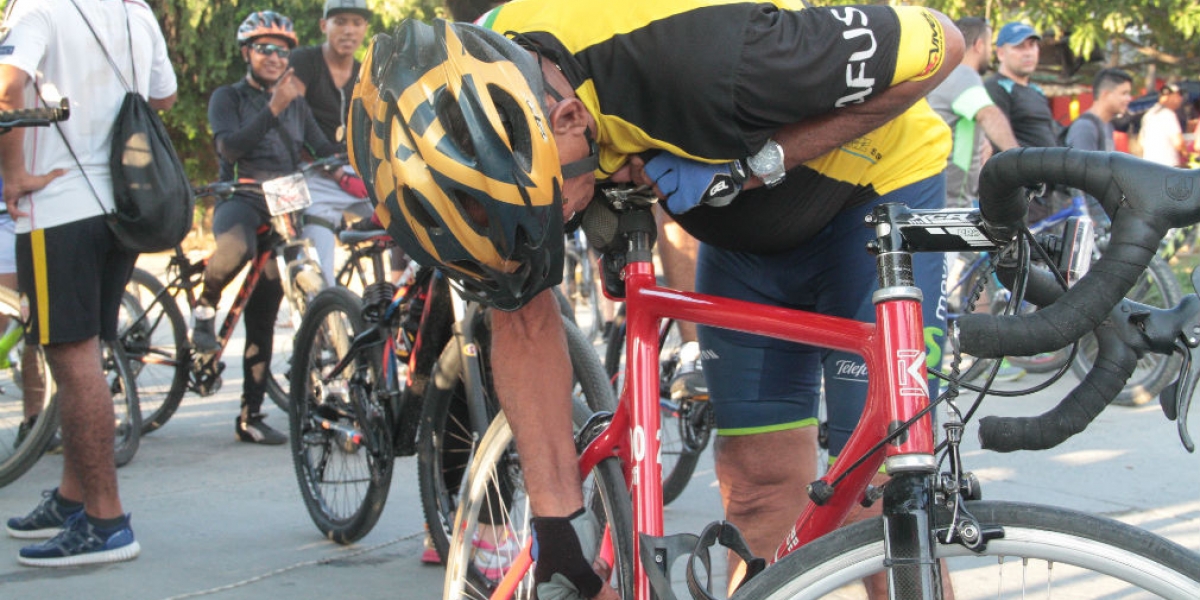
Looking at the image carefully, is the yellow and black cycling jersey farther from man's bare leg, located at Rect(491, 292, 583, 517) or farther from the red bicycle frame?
man's bare leg, located at Rect(491, 292, 583, 517)

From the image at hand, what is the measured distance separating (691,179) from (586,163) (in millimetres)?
185

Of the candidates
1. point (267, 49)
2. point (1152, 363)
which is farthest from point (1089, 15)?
point (267, 49)

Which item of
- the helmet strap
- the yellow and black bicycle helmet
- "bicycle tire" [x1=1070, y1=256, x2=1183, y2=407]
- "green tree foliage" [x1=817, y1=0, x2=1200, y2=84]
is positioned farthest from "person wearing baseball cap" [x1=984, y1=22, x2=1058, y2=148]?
the yellow and black bicycle helmet

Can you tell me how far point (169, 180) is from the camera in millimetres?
4199

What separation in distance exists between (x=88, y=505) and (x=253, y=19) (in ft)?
10.7

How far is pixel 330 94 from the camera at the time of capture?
6.82m

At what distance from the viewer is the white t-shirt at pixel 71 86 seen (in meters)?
3.96

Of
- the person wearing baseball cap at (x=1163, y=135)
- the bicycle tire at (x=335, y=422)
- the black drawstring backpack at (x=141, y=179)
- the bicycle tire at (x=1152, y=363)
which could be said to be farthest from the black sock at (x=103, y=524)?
the person wearing baseball cap at (x=1163, y=135)

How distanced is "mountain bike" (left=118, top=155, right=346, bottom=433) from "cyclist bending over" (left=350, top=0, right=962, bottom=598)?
3634 millimetres

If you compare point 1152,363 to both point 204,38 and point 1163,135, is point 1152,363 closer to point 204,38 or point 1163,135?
point 1163,135

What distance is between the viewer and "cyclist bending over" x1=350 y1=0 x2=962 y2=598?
78.8 inches

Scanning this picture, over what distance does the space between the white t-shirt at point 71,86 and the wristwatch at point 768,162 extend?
101 inches

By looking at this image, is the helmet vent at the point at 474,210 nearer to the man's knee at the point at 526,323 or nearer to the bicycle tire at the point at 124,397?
the man's knee at the point at 526,323

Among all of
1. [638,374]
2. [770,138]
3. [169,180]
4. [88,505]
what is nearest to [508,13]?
[770,138]
